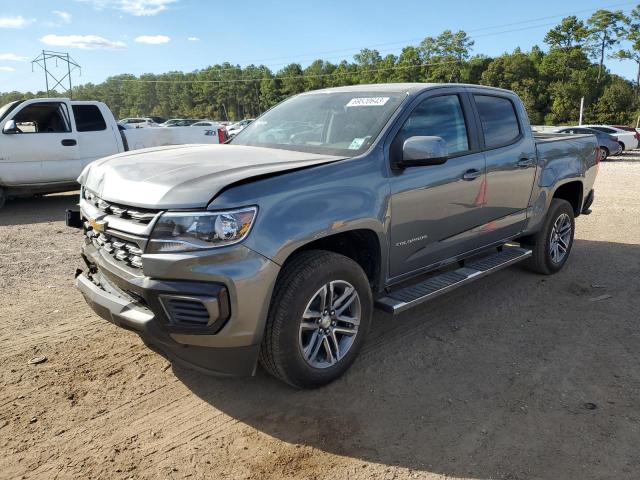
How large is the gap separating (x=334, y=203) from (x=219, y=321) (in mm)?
989

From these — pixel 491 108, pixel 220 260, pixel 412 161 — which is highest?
pixel 491 108

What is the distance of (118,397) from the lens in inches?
126

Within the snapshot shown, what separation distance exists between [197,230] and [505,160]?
307 centimetres

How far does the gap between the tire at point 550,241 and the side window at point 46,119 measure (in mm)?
8375

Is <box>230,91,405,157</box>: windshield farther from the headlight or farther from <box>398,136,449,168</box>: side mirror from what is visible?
the headlight

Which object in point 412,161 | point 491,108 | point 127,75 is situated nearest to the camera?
point 412,161

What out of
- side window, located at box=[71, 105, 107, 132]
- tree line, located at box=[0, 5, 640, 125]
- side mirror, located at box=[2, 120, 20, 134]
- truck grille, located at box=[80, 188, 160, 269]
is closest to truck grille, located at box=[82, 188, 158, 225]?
truck grille, located at box=[80, 188, 160, 269]

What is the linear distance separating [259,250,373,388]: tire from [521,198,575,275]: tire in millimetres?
2866

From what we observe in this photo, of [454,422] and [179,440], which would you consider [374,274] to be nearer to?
[454,422]

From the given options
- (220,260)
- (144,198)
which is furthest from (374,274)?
(144,198)

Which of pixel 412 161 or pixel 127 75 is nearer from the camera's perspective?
pixel 412 161

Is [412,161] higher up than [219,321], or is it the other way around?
[412,161]

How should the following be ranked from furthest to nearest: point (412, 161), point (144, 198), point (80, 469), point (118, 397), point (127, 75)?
point (127, 75) < point (412, 161) < point (118, 397) < point (144, 198) < point (80, 469)

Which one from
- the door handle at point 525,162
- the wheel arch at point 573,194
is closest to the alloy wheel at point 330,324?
the door handle at point 525,162
